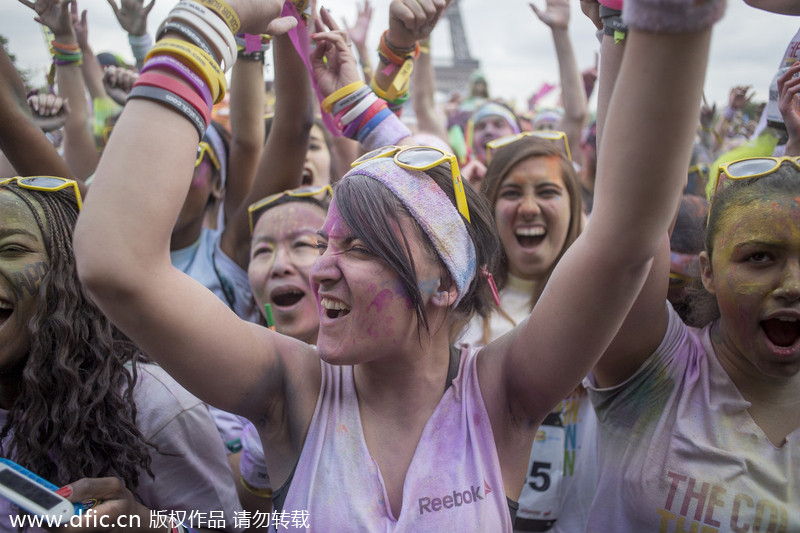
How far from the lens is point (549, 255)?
328 cm

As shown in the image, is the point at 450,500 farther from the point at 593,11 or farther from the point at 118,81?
the point at 118,81

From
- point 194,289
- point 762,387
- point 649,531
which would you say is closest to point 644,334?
point 762,387

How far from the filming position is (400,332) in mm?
1807

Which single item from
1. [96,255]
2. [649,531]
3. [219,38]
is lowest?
[649,531]

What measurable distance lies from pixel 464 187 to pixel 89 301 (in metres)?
1.42

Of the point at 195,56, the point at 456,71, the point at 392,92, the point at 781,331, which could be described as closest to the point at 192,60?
the point at 195,56

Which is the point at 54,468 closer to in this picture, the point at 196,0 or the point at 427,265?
the point at 427,265

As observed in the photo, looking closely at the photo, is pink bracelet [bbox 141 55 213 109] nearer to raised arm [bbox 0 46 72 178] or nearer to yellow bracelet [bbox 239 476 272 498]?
raised arm [bbox 0 46 72 178]

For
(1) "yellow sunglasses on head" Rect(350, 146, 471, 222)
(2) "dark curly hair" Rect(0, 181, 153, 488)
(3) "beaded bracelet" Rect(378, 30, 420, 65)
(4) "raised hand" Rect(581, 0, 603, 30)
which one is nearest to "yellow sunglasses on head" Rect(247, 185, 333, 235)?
(3) "beaded bracelet" Rect(378, 30, 420, 65)

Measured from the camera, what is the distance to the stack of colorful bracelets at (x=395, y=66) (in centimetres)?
305

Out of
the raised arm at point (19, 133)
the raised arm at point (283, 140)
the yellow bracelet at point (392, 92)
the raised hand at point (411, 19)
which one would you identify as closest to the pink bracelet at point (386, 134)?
the yellow bracelet at point (392, 92)

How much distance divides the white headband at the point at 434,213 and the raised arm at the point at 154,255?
0.57m

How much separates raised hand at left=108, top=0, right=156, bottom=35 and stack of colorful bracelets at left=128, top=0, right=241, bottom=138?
302 centimetres

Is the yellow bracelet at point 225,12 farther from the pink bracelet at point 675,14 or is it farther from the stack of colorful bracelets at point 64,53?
the stack of colorful bracelets at point 64,53
